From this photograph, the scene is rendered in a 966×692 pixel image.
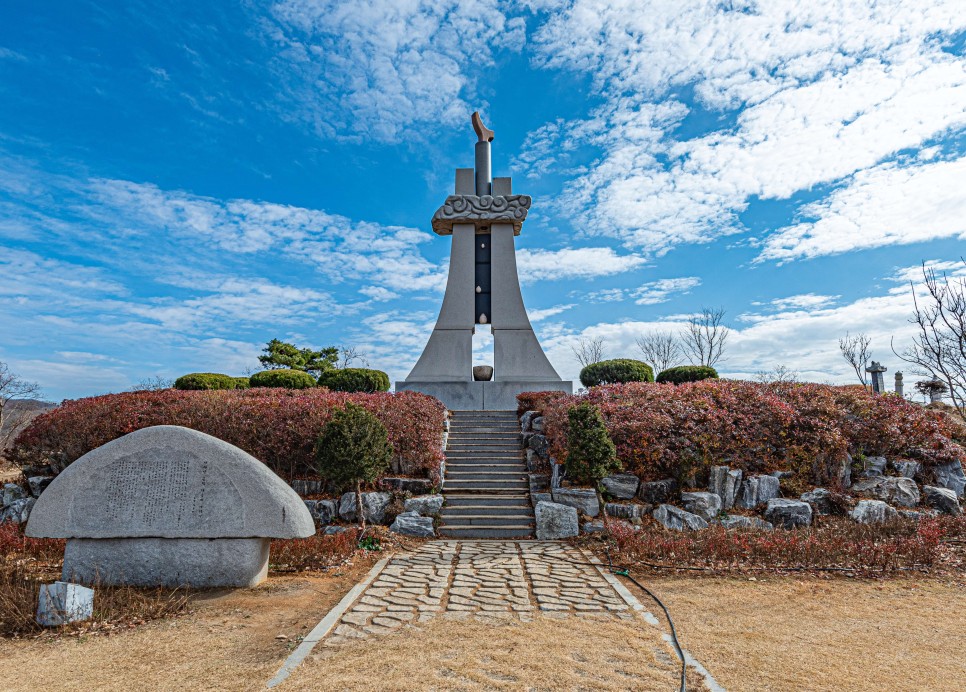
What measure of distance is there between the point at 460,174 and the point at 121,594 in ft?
47.3

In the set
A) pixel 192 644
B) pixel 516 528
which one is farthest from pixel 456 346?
pixel 192 644

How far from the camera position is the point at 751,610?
4.88m

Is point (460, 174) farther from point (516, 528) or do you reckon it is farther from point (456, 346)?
point (516, 528)

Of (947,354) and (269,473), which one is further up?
(947,354)

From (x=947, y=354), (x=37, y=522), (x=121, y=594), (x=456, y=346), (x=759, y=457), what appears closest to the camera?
(x=121, y=594)

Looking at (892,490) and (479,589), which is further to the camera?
(892,490)

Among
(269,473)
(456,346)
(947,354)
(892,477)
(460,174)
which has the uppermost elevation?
(460,174)

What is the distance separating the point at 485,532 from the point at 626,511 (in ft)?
6.70

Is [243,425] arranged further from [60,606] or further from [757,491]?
[757,491]

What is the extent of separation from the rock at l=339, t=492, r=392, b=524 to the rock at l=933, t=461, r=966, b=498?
9.15 metres

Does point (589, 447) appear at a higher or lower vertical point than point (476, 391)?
lower

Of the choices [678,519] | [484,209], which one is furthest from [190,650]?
[484,209]

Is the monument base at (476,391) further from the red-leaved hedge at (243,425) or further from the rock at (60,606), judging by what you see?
the rock at (60,606)

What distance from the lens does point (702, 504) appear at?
774 centimetres
